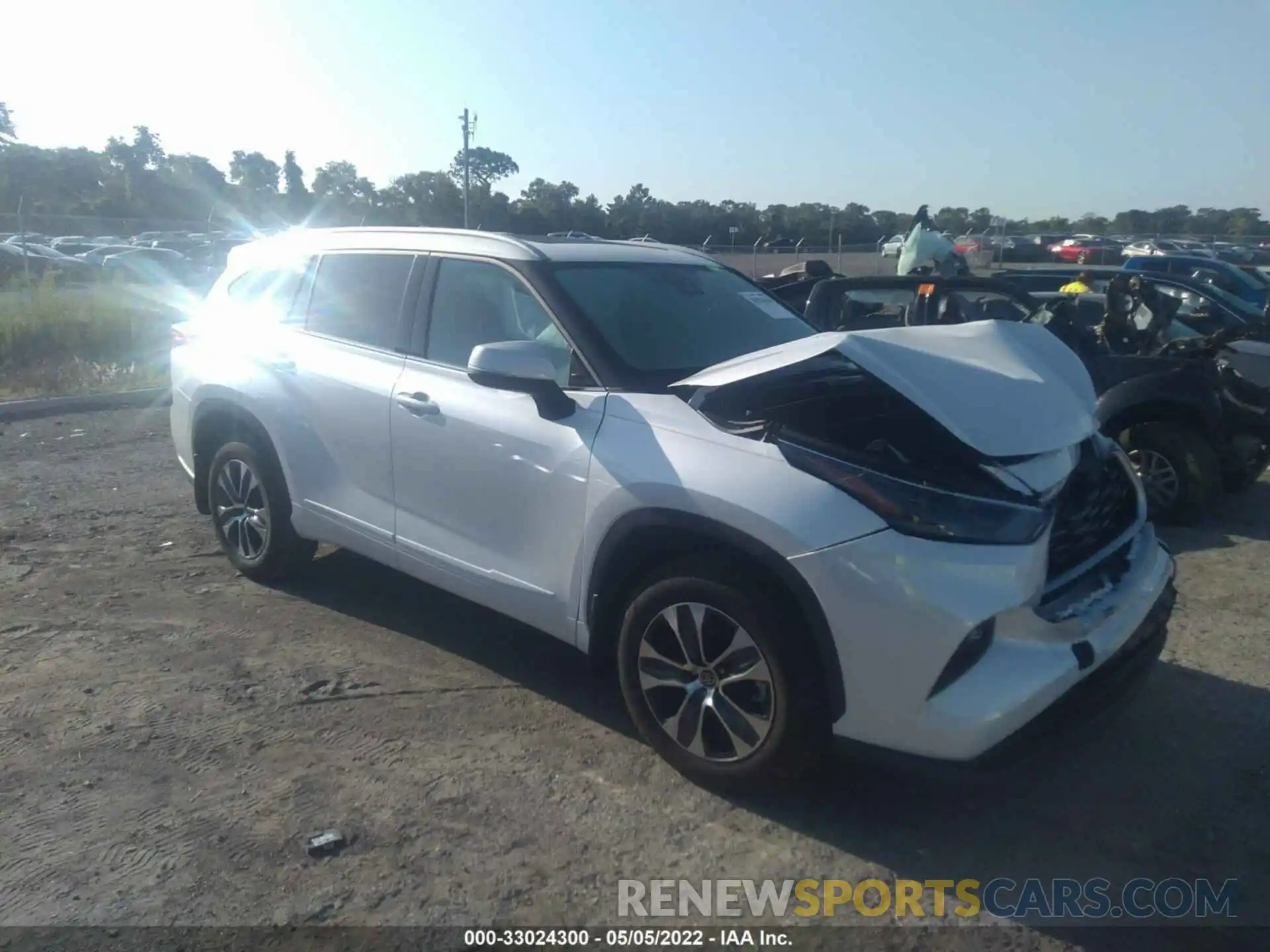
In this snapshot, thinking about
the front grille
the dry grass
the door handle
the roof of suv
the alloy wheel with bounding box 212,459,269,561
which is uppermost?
the roof of suv

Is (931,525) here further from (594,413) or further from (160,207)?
(160,207)

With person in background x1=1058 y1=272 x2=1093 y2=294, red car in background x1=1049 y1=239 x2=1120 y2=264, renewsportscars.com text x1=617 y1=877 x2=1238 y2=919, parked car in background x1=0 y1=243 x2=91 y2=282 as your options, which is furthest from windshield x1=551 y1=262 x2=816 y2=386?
red car in background x1=1049 y1=239 x2=1120 y2=264

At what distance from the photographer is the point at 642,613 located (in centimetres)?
350

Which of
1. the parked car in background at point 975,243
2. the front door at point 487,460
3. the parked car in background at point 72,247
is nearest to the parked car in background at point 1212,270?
the parked car in background at point 975,243

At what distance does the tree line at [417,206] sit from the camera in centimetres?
1538

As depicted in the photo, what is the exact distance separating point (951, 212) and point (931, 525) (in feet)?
133

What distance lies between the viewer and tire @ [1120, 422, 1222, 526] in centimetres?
680

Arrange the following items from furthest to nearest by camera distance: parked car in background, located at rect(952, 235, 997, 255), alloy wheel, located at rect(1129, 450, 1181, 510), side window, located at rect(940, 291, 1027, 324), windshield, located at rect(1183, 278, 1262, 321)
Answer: parked car in background, located at rect(952, 235, 997, 255)
windshield, located at rect(1183, 278, 1262, 321)
side window, located at rect(940, 291, 1027, 324)
alloy wheel, located at rect(1129, 450, 1181, 510)

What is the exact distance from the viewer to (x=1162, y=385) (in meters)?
6.91

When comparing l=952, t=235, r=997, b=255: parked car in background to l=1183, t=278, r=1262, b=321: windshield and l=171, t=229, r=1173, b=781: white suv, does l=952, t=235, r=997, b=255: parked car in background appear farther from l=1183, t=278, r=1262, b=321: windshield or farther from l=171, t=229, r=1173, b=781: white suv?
l=171, t=229, r=1173, b=781: white suv

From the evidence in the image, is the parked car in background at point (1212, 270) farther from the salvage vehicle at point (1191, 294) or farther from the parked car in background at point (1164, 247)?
the parked car in background at point (1164, 247)

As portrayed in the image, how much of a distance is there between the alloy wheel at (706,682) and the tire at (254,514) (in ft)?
8.16

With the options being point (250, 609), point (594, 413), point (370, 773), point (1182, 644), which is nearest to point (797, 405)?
point (594, 413)

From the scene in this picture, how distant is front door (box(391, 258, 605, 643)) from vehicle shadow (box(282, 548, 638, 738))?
0.44 m
